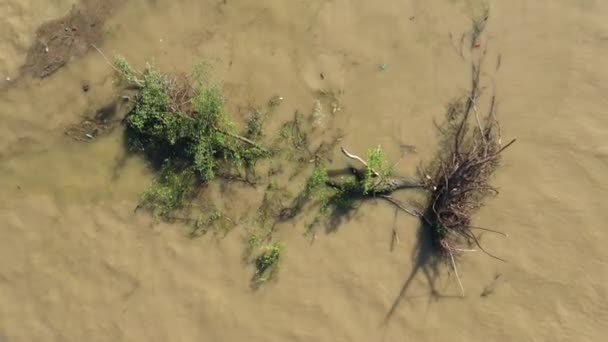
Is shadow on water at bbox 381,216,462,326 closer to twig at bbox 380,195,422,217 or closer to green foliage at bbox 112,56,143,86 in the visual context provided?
twig at bbox 380,195,422,217

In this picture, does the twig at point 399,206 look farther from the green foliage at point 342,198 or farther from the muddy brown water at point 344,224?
the green foliage at point 342,198

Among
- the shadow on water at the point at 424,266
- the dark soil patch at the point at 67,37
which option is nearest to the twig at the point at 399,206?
the shadow on water at the point at 424,266

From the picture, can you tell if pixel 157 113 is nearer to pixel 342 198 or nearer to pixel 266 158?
pixel 266 158

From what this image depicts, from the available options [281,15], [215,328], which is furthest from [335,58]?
[215,328]

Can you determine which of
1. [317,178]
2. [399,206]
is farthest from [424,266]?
[317,178]

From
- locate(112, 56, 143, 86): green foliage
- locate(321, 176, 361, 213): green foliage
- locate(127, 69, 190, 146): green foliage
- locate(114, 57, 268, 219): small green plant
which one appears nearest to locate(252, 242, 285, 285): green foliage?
locate(321, 176, 361, 213): green foliage

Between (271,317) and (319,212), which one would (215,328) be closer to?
(271,317)
